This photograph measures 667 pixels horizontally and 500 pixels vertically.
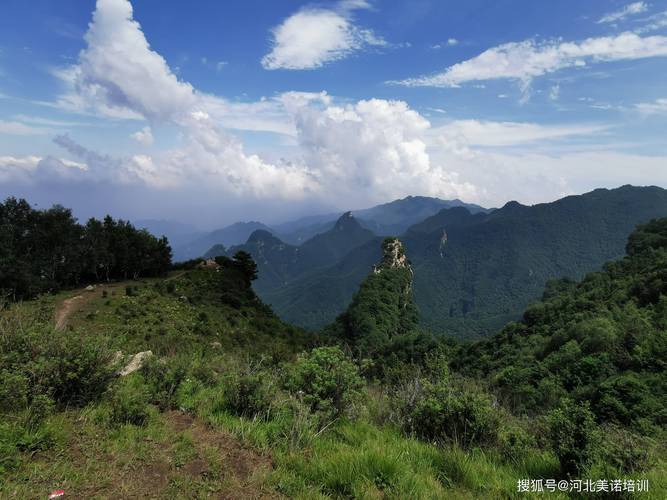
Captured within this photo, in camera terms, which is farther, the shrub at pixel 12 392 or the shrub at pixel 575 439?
the shrub at pixel 12 392

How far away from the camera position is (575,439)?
4461mm

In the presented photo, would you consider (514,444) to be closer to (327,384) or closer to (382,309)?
(327,384)

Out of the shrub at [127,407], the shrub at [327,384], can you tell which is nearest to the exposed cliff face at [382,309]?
the shrub at [327,384]

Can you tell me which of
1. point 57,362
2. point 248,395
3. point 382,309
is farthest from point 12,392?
point 382,309

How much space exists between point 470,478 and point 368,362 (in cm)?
236

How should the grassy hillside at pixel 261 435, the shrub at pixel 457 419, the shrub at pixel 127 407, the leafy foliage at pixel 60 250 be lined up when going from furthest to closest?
the leafy foliage at pixel 60 250
the shrub at pixel 457 419
the shrub at pixel 127 407
the grassy hillside at pixel 261 435

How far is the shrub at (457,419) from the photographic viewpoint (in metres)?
5.33

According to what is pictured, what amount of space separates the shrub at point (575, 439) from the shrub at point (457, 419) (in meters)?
0.88

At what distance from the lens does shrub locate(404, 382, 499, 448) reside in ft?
17.5

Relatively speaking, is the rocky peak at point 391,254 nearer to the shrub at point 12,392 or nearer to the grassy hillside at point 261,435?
the grassy hillside at point 261,435

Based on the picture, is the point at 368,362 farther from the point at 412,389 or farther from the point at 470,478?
the point at 470,478

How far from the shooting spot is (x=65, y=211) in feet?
133

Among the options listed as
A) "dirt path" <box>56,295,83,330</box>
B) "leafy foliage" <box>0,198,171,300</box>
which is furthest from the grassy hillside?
"leafy foliage" <box>0,198,171,300</box>

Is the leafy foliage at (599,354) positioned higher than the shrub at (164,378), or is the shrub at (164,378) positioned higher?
the shrub at (164,378)
